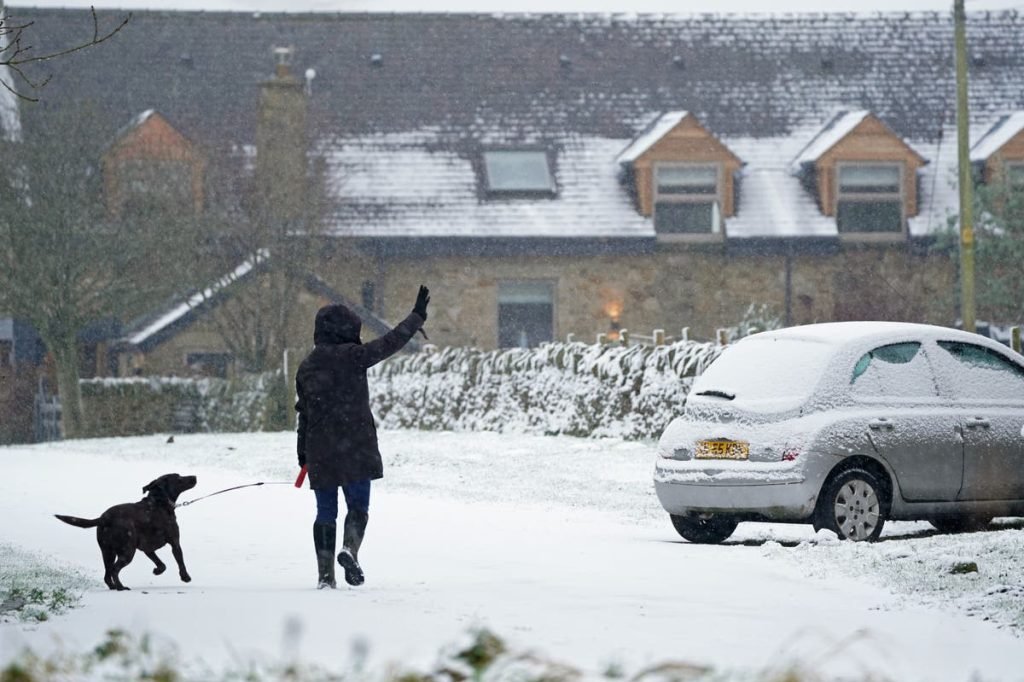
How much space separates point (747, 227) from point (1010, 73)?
8198 millimetres

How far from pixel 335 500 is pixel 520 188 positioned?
31003 millimetres

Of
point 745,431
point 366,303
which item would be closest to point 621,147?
point 366,303

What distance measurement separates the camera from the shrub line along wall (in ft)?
82.8

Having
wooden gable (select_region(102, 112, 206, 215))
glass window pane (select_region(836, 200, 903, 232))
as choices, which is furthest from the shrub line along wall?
glass window pane (select_region(836, 200, 903, 232))

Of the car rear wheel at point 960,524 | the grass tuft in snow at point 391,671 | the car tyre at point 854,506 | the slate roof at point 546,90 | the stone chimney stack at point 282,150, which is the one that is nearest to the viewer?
the grass tuft in snow at point 391,671

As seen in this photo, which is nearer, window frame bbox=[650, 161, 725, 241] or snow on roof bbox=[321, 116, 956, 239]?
snow on roof bbox=[321, 116, 956, 239]

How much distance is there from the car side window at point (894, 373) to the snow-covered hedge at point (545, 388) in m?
9.32

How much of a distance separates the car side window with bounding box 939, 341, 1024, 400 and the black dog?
6320mm

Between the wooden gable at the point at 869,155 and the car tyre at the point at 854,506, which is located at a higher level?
the wooden gable at the point at 869,155

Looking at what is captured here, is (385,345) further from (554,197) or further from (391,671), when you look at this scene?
(554,197)

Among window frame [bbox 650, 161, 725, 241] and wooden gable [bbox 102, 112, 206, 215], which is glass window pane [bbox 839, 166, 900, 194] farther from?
wooden gable [bbox 102, 112, 206, 215]

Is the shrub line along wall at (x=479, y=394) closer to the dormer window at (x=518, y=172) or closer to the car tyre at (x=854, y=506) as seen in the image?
the dormer window at (x=518, y=172)

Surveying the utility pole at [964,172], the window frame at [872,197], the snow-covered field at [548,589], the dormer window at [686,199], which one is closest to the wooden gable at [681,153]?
the dormer window at [686,199]

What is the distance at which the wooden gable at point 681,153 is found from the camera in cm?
4159
